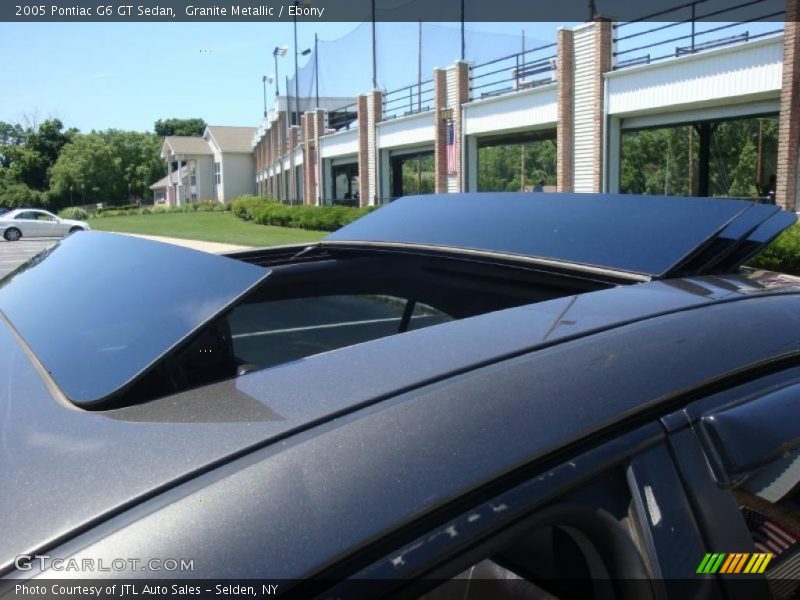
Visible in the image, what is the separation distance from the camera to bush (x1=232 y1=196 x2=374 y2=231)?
28859 mm

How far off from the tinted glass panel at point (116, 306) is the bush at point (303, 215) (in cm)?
2131

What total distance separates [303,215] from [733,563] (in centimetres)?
3259

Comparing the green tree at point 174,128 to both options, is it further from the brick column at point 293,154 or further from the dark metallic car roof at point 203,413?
the dark metallic car roof at point 203,413

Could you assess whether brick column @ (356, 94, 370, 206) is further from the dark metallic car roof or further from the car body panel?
the car body panel

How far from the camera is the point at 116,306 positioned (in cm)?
153

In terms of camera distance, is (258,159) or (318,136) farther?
(258,159)

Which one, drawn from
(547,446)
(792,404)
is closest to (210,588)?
(547,446)

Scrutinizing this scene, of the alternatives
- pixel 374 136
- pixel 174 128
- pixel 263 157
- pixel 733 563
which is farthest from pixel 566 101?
pixel 174 128

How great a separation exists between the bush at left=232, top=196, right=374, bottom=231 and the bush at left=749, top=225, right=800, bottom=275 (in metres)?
13.1

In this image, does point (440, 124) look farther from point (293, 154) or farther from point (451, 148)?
point (293, 154)

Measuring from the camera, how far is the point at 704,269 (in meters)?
2.04

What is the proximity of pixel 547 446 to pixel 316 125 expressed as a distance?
46.8 meters

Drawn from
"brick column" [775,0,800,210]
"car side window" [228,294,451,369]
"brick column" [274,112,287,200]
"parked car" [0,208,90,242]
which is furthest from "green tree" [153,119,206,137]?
"car side window" [228,294,451,369]

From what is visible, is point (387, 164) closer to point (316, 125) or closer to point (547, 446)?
point (316, 125)
